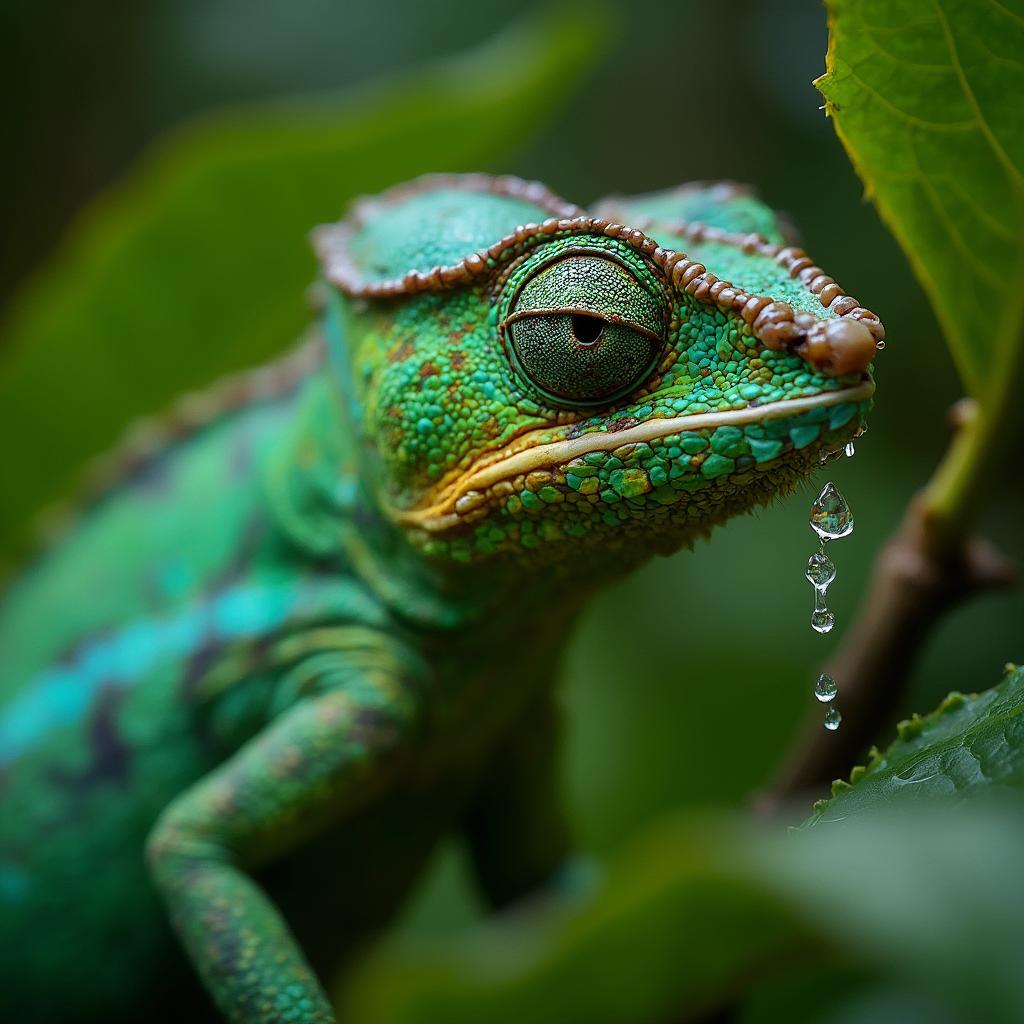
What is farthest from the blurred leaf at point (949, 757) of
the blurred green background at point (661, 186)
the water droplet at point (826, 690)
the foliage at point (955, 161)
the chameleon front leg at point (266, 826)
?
the blurred green background at point (661, 186)

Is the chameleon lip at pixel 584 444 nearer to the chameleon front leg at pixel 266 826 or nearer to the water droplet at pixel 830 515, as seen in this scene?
the water droplet at pixel 830 515

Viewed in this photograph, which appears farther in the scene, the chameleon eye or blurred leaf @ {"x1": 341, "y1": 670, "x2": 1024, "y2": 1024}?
the chameleon eye

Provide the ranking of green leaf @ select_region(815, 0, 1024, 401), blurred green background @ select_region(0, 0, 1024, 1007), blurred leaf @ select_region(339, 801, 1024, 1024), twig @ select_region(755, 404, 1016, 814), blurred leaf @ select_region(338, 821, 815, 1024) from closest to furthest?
1. blurred leaf @ select_region(339, 801, 1024, 1024)
2. blurred leaf @ select_region(338, 821, 815, 1024)
3. green leaf @ select_region(815, 0, 1024, 401)
4. twig @ select_region(755, 404, 1016, 814)
5. blurred green background @ select_region(0, 0, 1024, 1007)

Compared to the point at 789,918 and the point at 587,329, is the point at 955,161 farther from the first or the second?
the point at 789,918

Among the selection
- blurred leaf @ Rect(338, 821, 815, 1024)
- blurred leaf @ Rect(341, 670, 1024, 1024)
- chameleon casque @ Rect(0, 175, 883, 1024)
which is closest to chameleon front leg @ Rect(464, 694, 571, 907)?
chameleon casque @ Rect(0, 175, 883, 1024)

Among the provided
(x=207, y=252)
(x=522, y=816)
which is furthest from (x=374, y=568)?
(x=207, y=252)

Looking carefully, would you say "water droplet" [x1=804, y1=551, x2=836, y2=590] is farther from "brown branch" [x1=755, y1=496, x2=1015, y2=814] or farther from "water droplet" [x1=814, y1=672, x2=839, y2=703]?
"brown branch" [x1=755, y1=496, x2=1015, y2=814]

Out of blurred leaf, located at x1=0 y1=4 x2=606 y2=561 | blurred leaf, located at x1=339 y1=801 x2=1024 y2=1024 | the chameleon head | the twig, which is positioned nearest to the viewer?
blurred leaf, located at x1=339 y1=801 x2=1024 y2=1024

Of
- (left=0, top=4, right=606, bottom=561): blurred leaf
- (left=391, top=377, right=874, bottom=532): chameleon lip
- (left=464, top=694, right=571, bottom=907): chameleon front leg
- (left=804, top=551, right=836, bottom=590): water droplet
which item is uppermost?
(left=0, top=4, right=606, bottom=561): blurred leaf

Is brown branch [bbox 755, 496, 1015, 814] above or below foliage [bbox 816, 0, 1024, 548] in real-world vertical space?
below
